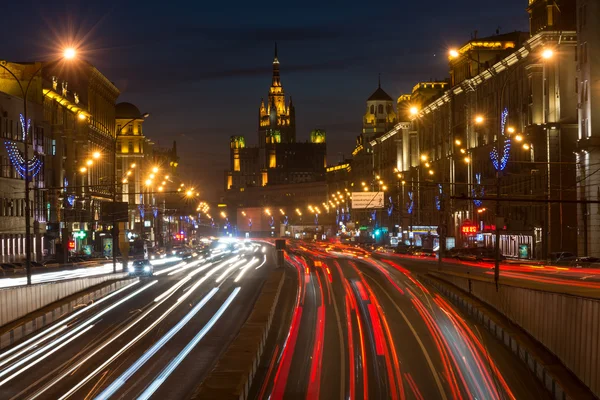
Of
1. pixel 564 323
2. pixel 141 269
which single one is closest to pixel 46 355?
pixel 564 323

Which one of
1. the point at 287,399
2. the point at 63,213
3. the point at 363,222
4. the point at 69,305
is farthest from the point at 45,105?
the point at 363,222

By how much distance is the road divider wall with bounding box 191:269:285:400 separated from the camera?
18.8 meters

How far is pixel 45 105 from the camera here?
86.0 m

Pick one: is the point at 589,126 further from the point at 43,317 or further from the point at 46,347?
the point at 46,347

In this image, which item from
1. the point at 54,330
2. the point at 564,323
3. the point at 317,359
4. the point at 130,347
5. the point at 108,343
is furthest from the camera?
the point at 54,330

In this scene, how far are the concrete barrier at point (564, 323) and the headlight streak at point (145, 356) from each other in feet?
33.4

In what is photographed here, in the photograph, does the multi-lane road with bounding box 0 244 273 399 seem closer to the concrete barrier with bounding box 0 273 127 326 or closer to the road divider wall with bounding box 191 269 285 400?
the road divider wall with bounding box 191 269 285 400

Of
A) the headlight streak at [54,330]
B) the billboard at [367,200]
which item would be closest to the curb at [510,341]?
the headlight streak at [54,330]

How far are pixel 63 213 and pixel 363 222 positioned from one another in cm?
8208

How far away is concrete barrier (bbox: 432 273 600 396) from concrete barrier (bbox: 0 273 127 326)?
54.1 feet

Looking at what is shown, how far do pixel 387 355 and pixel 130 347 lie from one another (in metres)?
7.70

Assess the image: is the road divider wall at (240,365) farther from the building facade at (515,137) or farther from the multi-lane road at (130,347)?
the building facade at (515,137)

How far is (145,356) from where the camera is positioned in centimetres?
2638

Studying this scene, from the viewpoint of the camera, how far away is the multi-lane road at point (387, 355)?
2161cm
